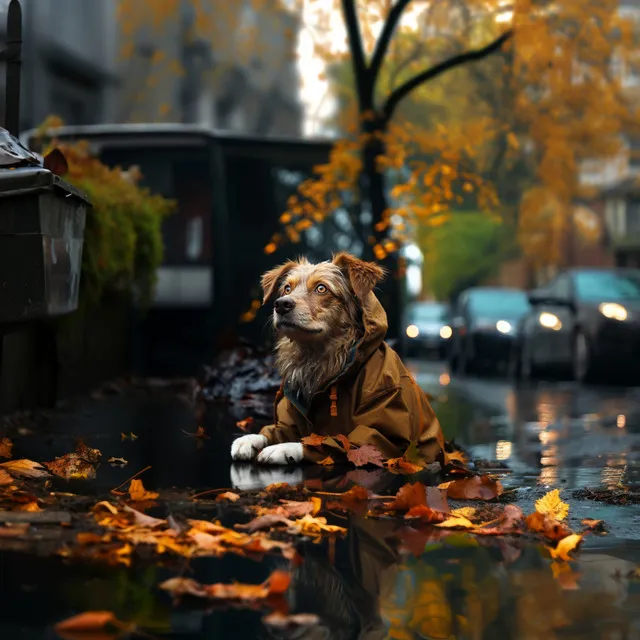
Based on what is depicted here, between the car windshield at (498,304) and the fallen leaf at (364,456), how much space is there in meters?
17.9

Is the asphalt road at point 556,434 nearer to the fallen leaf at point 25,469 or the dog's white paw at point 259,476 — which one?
the dog's white paw at point 259,476

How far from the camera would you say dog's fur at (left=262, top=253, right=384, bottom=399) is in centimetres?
725

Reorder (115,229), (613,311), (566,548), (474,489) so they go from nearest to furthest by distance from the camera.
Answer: (566,548), (474,489), (115,229), (613,311)

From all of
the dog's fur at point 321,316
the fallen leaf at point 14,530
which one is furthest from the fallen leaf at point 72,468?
the fallen leaf at point 14,530

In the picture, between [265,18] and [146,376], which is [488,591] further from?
[265,18]

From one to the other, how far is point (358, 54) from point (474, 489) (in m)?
13.2

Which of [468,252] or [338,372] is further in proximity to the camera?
[468,252]

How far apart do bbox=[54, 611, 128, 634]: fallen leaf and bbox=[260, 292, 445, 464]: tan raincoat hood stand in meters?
3.57

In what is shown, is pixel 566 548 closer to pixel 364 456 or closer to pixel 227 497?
pixel 227 497

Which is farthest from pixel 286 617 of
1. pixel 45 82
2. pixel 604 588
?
pixel 45 82

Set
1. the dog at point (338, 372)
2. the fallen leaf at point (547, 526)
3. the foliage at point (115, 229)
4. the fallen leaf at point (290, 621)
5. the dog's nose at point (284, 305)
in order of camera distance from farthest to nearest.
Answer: the foliage at point (115, 229)
the dog at point (338, 372)
the dog's nose at point (284, 305)
the fallen leaf at point (547, 526)
the fallen leaf at point (290, 621)

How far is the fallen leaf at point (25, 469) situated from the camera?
22.1 ft

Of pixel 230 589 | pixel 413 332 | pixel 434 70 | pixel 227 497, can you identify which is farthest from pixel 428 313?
pixel 230 589

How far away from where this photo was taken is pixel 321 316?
7301 millimetres
